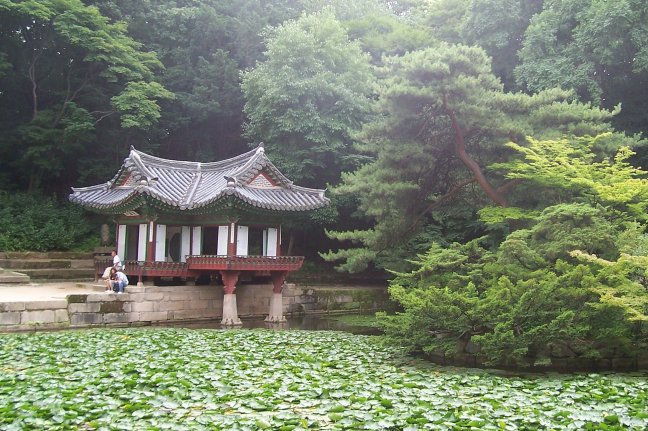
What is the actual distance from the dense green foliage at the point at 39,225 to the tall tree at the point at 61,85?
1.86 meters

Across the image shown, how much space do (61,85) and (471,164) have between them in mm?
20737

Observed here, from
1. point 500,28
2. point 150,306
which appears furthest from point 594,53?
point 150,306

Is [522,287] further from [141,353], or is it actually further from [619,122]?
[619,122]

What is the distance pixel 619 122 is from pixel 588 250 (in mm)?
14190

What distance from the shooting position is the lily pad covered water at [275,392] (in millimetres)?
6598

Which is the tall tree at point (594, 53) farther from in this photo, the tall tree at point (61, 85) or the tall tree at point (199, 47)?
the tall tree at point (61, 85)

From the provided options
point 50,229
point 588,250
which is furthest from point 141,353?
point 50,229

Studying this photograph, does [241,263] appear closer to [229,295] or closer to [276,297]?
[229,295]

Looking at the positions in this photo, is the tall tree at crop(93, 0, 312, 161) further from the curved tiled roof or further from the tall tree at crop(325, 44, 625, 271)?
the tall tree at crop(325, 44, 625, 271)

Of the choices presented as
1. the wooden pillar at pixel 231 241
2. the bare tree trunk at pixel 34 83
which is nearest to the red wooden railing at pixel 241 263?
the wooden pillar at pixel 231 241

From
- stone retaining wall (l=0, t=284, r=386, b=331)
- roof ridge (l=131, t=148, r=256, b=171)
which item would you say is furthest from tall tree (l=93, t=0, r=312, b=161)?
stone retaining wall (l=0, t=284, r=386, b=331)

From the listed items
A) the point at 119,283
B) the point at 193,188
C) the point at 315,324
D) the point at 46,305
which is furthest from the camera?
the point at 193,188

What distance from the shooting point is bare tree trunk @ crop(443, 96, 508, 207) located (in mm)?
15688

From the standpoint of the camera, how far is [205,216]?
1881cm
